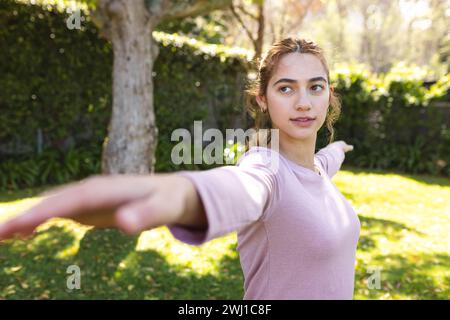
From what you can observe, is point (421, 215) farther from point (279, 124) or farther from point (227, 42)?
point (227, 42)

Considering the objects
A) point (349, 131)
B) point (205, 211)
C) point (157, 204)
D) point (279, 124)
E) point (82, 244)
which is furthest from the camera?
point (349, 131)

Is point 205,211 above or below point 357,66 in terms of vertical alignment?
below

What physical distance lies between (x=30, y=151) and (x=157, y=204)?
973cm

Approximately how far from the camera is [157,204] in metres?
0.87

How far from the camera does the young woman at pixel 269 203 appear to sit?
0.82 metres

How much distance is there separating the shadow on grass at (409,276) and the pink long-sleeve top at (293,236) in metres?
3.34

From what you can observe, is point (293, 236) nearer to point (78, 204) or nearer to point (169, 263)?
point (78, 204)

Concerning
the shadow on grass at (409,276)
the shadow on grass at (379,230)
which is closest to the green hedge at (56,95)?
the shadow on grass at (379,230)

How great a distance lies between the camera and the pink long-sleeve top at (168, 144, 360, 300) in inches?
58.7

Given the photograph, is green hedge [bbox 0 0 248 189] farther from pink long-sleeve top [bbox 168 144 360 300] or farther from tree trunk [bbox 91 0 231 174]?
pink long-sleeve top [bbox 168 144 360 300]

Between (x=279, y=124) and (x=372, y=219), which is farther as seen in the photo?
(x=372, y=219)

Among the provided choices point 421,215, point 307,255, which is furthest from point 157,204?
point 421,215

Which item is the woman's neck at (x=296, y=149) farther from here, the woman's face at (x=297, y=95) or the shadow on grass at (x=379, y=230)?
the shadow on grass at (x=379, y=230)

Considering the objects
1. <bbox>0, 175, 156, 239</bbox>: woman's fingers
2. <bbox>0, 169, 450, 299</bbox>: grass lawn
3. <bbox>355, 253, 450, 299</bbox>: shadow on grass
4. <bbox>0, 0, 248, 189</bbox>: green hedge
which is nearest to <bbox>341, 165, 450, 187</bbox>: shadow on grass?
<bbox>0, 169, 450, 299</bbox>: grass lawn
